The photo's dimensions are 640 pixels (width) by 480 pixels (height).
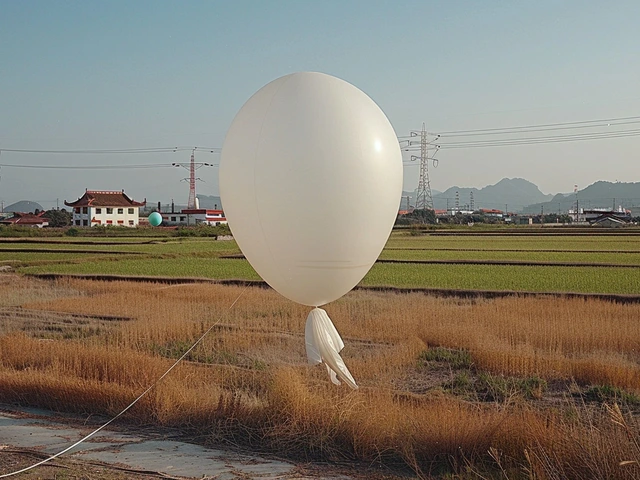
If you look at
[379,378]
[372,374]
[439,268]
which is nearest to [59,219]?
[439,268]

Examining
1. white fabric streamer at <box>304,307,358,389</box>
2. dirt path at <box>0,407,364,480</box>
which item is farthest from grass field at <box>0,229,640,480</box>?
white fabric streamer at <box>304,307,358,389</box>

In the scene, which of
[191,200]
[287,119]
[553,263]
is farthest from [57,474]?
[191,200]

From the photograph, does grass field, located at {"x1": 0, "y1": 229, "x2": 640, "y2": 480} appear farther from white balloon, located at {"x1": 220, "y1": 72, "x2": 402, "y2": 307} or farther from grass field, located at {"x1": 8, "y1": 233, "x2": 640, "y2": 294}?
white balloon, located at {"x1": 220, "y1": 72, "x2": 402, "y2": 307}

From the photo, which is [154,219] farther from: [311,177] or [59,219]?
[311,177]

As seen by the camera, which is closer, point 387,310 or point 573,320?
point 573,320

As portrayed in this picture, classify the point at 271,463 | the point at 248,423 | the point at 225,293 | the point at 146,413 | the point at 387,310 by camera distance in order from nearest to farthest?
the point at 271,463 → the point at 248,423 → the point at 146,413 → the point at 387,310 → the point at 225,293

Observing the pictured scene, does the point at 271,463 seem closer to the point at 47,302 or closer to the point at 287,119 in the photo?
the point at 287,119

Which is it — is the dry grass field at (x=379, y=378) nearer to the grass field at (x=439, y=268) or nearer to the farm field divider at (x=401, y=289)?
the farm field divider at (x=401, y=289)
